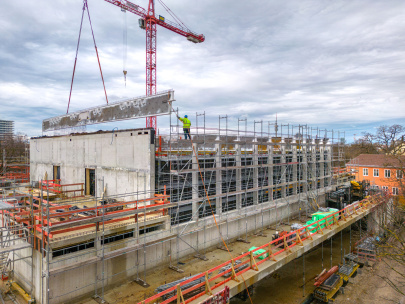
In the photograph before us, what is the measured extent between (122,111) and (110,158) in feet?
9.67

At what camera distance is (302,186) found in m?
23.7

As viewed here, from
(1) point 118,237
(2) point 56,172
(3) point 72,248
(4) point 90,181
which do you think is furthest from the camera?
(2) point 56,172

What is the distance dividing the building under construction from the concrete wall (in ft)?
0.18

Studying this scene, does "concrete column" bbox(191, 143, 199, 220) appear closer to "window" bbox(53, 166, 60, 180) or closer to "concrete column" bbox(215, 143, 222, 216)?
"concrete column" bbox(215, 143, 222, 216)

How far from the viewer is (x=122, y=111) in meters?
15.3

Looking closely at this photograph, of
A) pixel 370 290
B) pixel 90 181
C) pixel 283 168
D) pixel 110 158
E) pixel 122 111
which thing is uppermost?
pixel 122 111

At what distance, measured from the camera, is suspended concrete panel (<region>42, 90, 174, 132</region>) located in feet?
41.3

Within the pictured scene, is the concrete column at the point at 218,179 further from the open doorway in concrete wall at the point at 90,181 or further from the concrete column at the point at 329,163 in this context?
the concrete column at the point at 329,163

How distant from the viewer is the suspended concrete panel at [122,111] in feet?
41.3

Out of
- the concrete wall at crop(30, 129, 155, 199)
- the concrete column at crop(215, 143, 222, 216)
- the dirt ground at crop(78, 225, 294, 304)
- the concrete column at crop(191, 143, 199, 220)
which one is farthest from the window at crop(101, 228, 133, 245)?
the concrete column at crop(215, 143, 222, 216)

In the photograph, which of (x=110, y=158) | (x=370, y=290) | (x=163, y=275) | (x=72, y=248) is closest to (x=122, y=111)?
(x=110, y=158)

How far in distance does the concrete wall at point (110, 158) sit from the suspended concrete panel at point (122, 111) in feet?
4.39

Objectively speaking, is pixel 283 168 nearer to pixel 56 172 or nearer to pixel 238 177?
pixel 238 177

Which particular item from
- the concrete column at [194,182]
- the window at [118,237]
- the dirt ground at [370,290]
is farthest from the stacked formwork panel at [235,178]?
the dirt ground at [370,290]
